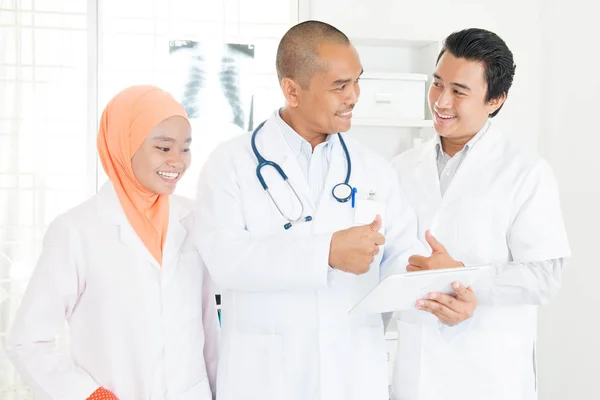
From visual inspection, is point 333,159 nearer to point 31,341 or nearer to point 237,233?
point 237,233

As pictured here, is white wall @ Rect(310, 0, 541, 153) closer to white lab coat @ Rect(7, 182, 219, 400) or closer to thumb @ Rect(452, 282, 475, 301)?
thumb @ Rect(452, 282, 475, 301)

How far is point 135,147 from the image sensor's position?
1502 mm

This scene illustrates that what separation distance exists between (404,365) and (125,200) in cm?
91

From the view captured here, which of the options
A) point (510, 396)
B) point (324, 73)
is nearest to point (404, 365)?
point (510, 396)

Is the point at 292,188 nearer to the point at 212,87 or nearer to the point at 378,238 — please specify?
the point at 378,238

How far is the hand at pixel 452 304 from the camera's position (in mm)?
1613

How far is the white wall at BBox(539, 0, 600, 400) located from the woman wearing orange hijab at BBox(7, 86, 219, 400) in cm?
224

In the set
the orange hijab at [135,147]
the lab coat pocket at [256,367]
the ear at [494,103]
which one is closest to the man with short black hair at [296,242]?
the lab coat pocket at [256,367]

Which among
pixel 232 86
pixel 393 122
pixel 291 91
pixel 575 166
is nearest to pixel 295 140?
pixel 291 91

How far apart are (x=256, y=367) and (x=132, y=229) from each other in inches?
16.5

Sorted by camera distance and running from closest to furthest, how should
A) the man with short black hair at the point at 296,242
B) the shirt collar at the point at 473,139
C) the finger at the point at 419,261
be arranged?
the man with short black hair at the point at 296,242 → the finger at the point at 419,261 → the shirt collar at the point at 473,139

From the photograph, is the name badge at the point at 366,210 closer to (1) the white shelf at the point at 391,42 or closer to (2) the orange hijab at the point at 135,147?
(2) the orange hijab at the point at 135,147

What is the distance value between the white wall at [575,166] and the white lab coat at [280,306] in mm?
1948

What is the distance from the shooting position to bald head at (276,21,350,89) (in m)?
1.58
